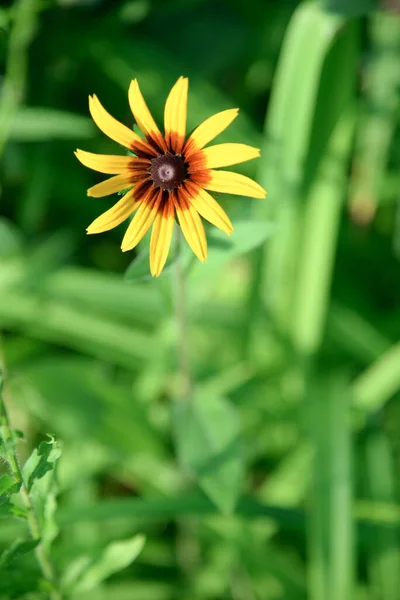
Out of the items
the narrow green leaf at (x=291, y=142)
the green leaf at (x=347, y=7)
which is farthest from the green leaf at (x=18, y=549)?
the green leaf at (x=347, y=7)

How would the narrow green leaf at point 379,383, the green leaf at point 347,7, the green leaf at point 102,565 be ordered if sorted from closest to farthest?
1. the green leaf at point 102,565
2. the green leaf at point 347,7
3. the narrow green leaf at point 379,383

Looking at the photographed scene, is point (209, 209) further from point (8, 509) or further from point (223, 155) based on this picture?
point (8, 509)

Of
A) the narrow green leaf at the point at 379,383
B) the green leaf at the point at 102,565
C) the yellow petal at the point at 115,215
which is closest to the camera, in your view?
the yellow petal at the point at 115,215

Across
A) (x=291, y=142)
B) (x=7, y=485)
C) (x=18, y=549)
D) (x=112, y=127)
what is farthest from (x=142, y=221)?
(x=291, y=142)

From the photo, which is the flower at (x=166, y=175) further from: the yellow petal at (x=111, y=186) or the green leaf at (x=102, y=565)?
the green leaf at (x=102, y=565)

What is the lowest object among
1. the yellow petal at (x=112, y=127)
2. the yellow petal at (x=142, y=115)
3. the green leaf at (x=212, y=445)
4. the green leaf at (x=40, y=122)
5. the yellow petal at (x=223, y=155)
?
the green leaf at (x=212, y=445)

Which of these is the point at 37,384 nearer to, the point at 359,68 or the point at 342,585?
the point at 342,585
